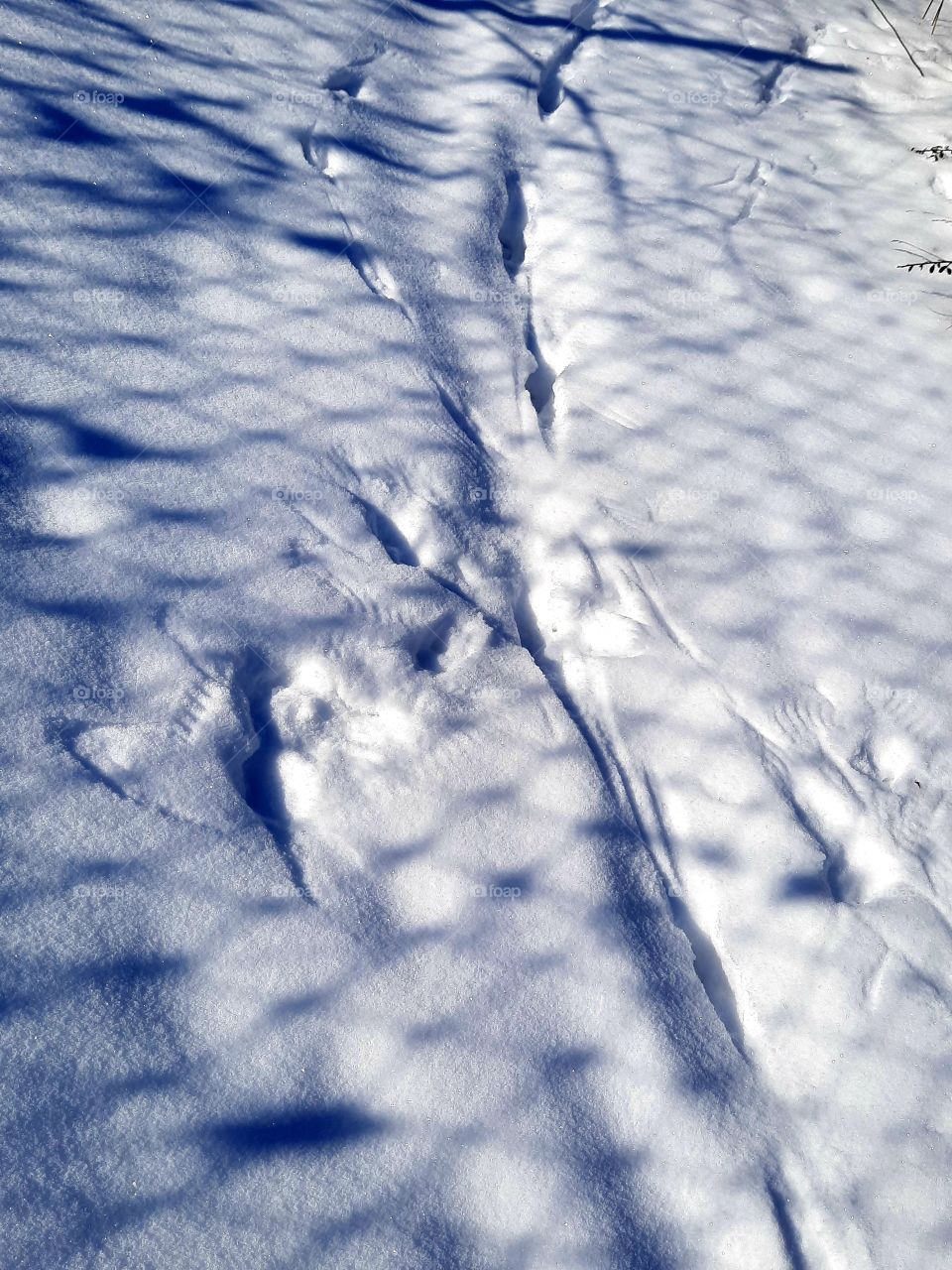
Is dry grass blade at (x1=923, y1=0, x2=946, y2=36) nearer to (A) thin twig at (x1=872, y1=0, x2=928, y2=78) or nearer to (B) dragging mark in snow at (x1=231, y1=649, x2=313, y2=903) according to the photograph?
(A) thin twig at (x1=872, y1=0, x2=928, y2=78)

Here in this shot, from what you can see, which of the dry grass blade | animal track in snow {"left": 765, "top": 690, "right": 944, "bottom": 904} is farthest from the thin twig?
animal track in snow {"left": 765, "top": 690, "right": 944, "bottom": 904}

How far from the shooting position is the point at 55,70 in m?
2.13

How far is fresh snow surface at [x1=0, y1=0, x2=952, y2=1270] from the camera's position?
1.18m

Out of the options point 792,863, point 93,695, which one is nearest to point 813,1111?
point 792,863

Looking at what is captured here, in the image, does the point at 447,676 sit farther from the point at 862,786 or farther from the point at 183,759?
the point at 862,786

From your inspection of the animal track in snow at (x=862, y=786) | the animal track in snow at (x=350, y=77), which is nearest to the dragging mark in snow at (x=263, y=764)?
the animal track in snow at (x=862, y=786)

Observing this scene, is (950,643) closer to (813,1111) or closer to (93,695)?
(813,1111)

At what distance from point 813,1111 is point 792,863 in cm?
39

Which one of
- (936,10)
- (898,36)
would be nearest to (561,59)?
(898,36)

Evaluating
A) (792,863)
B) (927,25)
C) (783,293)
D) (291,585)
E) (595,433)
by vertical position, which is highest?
(927,25)

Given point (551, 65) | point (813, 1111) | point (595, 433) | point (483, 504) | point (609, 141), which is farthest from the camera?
point (551, 65)

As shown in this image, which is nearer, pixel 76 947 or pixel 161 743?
pixel 76 947

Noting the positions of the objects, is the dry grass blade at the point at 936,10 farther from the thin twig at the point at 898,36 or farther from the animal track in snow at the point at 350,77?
the animal track in snow at the point at 350,77

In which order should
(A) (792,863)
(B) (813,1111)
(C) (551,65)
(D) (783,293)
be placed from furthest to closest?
(C) (551,65)
(D) (783,293)
(A) (792,863)
(B) (813,1111)
